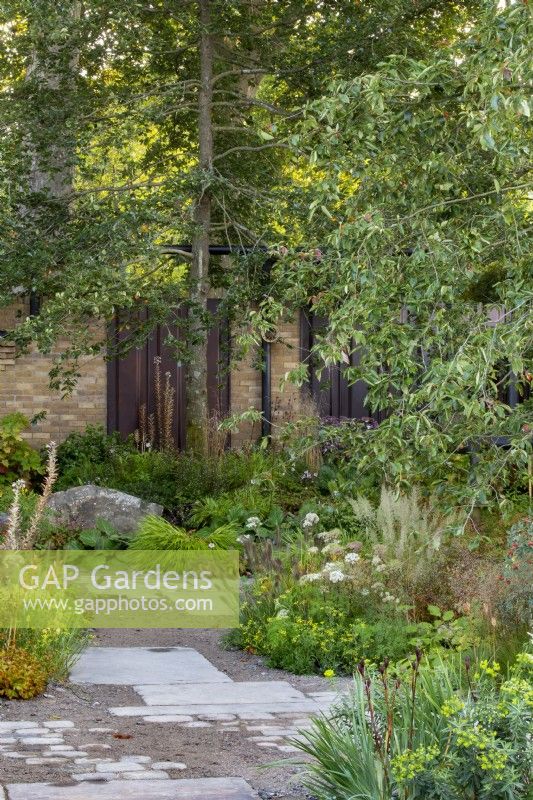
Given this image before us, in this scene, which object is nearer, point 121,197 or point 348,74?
point 121,197

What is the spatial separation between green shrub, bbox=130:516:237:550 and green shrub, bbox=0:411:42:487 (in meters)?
2.55

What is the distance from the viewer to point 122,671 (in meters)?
6.36

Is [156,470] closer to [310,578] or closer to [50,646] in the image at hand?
[310,578]

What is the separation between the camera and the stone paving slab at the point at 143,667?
6160 millimetres

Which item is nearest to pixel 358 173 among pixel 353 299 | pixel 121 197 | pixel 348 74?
pixel 353 299

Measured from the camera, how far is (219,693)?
19.3ft

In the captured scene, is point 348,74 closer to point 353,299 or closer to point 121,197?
point 121,197

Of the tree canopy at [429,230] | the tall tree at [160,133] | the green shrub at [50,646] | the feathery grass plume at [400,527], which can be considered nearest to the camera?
the tree canopy at [429,230]

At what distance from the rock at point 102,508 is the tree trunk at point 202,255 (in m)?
1.53

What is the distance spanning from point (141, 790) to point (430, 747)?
1.19 m

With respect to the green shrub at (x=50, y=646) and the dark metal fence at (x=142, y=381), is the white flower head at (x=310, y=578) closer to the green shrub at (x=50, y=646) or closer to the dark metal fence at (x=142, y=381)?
the green shrub at (x=50, y=646)

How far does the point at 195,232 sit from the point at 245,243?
1526 millimetres

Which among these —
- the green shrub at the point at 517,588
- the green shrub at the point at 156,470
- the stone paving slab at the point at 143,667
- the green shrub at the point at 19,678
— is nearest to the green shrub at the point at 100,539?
the green shrub at the point at 156,470

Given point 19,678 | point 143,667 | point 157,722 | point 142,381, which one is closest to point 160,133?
point 142,381
